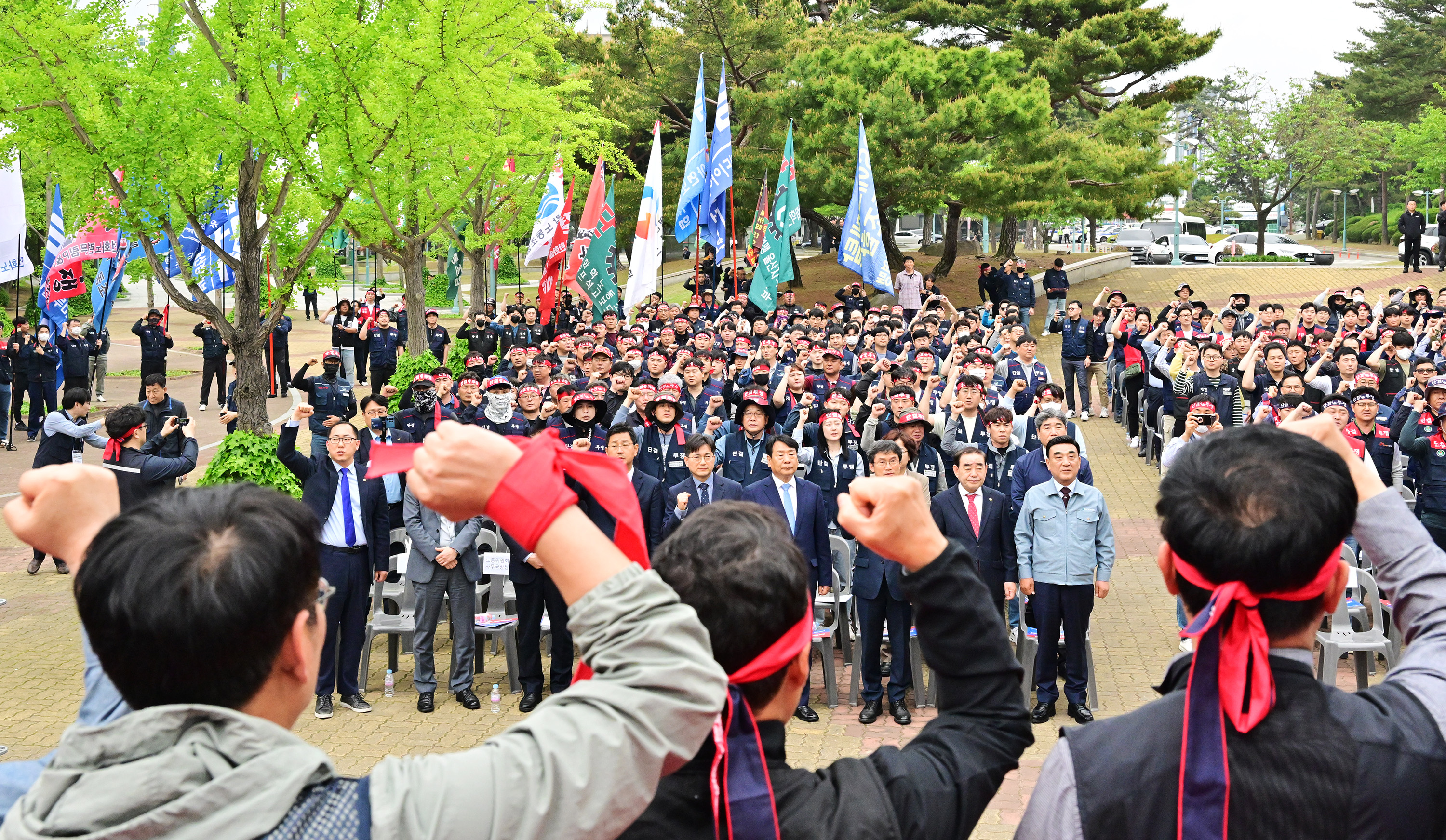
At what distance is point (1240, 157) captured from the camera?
162ft

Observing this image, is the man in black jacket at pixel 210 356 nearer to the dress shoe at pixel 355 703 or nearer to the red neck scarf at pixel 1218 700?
the dress shoe at pixel 355 703

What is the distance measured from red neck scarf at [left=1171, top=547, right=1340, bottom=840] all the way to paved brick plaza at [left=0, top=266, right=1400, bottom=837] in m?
4.65

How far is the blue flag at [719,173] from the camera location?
18203 mm

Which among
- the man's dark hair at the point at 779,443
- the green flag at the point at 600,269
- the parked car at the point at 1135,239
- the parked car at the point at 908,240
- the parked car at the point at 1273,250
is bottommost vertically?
the man's dark hair at the point at 779,443

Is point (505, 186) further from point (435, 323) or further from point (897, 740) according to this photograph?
point (897, 740)

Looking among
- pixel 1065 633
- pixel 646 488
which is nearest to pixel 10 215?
pixel 646 488

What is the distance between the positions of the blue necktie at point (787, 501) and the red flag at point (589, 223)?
11417 millimetres

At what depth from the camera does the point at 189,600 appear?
60.1 inches

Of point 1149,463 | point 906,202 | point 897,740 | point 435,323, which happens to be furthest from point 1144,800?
point 906,202

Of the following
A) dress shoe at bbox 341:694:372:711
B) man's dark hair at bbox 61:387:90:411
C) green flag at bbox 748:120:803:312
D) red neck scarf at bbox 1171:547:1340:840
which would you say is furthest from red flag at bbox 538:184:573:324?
red neck scarf at bbox 1171:547:1340:840

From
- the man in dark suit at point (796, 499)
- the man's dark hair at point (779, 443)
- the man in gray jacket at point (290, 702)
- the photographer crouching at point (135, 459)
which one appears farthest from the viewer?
the photographer crouching at point (135, 459)

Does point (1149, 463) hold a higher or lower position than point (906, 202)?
lower

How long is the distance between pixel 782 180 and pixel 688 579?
17704 millimetres

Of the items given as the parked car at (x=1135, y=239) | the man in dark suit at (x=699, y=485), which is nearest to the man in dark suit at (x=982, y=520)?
the man in dark suit at (x=699, y=485)
